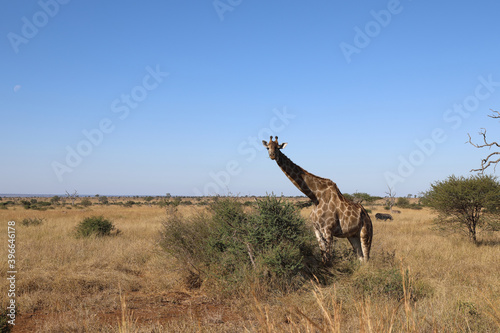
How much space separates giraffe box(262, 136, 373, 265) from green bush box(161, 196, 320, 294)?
403 mm

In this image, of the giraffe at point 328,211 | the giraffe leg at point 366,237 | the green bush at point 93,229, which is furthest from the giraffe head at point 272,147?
the green bush at point 93,229

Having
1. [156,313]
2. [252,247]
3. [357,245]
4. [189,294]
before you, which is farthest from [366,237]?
[156,313]

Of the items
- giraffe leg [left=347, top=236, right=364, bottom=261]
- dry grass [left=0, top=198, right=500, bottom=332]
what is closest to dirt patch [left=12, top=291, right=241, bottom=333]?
dry grass [left=0, top=198, right=500, bottom=332]

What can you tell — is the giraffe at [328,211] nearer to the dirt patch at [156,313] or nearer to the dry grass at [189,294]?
the dry grass at [189,294]

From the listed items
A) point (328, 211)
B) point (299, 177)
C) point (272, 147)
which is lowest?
point (328, 211)

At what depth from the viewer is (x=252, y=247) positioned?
722 centimetres

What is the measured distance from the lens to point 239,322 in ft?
18.0

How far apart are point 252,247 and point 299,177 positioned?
79.4 inches

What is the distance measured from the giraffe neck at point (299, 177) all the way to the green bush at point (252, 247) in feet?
2.19

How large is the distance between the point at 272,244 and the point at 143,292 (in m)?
3.39

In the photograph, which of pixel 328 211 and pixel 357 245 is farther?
pixel 357 245

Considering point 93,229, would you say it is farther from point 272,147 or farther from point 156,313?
point 272,147

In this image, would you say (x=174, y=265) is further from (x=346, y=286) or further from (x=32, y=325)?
(x=346, y=286)

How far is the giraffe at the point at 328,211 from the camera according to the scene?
760 centimetres
